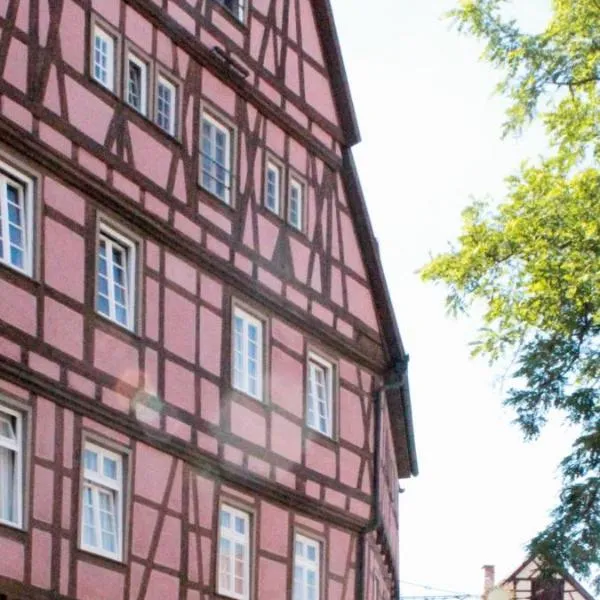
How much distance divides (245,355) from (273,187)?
261cm

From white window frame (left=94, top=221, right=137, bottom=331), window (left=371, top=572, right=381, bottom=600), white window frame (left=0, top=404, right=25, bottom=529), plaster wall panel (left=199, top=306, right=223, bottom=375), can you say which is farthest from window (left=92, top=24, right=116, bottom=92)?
window (left=371, top=572, right=381, bottom=600)

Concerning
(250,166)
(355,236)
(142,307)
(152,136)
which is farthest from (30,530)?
(355,236)

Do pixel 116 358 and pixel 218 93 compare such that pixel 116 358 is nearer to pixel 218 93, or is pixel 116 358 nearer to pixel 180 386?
pixel 180 386

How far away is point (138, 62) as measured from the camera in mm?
25297

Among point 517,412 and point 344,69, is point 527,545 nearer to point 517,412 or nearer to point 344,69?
point 517,412

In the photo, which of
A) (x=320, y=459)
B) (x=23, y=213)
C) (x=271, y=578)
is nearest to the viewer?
(x=23, y=213)

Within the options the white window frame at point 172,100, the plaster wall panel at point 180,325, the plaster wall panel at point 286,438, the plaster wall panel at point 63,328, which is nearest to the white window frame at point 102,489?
the plaster wall panel at point 63,328

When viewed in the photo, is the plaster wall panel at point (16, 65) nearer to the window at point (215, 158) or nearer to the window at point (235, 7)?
the window at point (215, 158)

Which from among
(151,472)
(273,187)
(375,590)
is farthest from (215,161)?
(375,590)

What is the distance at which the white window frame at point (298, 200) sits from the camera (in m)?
28.6

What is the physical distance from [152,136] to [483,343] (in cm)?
564

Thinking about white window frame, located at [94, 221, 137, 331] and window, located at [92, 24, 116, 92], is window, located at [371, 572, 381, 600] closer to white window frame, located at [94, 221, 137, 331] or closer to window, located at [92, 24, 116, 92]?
white window frame, located at [94, 221, 137, 331]

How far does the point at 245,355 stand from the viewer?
87.7ft

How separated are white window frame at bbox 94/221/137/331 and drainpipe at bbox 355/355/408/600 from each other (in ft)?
20.8
